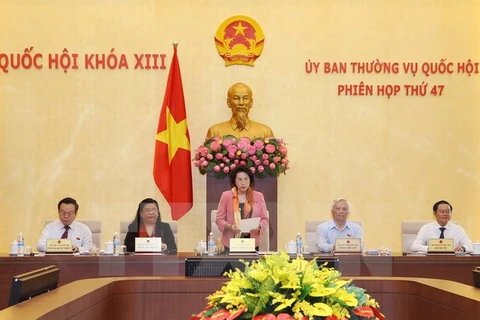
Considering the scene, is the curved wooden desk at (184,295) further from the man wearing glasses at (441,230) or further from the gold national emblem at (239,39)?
the gold national emblem at (239,39)

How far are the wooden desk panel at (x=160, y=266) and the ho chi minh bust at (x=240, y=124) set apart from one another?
2.81 m

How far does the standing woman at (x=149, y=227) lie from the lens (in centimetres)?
719

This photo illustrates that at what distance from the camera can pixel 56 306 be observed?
2.88 meters

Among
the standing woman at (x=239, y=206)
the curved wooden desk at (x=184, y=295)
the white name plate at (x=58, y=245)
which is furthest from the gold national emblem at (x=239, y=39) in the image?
the curved wooden desk at (x=184, y=295)

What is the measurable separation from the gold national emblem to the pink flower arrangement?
4.27 ft

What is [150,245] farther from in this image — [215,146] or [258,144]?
[258,144]

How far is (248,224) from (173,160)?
2.57 metres

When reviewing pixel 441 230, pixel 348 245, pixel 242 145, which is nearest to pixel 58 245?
pixel 348 245

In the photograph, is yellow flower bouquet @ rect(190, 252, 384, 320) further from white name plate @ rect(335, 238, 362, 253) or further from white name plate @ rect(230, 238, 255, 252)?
white name plate @ rect(335, 238, 362, 253)

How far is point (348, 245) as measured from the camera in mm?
6824

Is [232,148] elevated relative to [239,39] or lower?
lower

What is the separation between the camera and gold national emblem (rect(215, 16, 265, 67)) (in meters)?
9.63

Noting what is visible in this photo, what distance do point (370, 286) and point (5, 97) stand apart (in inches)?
256

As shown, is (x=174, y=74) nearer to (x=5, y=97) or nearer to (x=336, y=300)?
(x=5, y=97)
